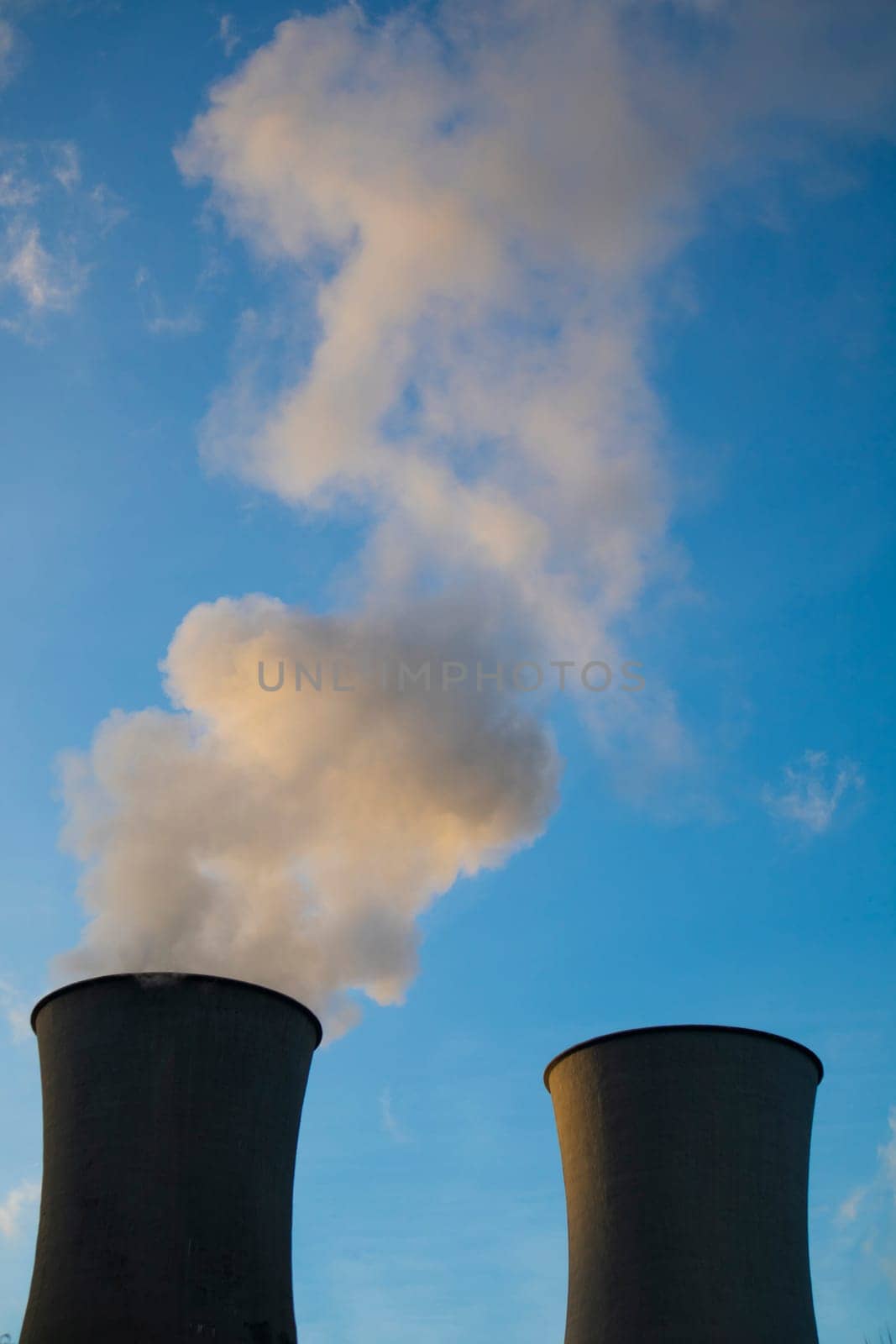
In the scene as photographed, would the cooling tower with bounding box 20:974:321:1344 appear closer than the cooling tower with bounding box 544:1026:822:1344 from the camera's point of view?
Yes

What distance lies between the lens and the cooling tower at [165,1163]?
1437cm

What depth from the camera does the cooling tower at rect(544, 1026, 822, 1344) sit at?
15.6m

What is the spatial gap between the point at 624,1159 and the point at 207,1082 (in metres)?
5.24

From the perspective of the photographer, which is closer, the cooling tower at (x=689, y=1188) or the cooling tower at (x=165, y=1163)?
the cooling tower at (x=165, y=1163)

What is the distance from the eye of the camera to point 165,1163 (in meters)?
15.0

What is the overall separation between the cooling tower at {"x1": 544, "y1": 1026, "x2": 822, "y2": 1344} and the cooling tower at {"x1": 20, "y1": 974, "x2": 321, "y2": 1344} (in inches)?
148

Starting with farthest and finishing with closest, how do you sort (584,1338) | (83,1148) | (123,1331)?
1. (584,1338)
2. (83,1148)
3. (123,1331)

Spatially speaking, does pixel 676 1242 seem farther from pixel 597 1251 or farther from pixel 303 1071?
pixel 303 1071

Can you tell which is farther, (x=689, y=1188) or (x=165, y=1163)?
(x=689, y=1188)

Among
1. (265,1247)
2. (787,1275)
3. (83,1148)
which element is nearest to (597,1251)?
(787,1275)

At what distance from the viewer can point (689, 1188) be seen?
52.9 feet

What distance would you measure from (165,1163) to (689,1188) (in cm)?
617

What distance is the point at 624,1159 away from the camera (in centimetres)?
1664

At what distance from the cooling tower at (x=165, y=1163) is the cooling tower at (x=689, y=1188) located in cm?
376
